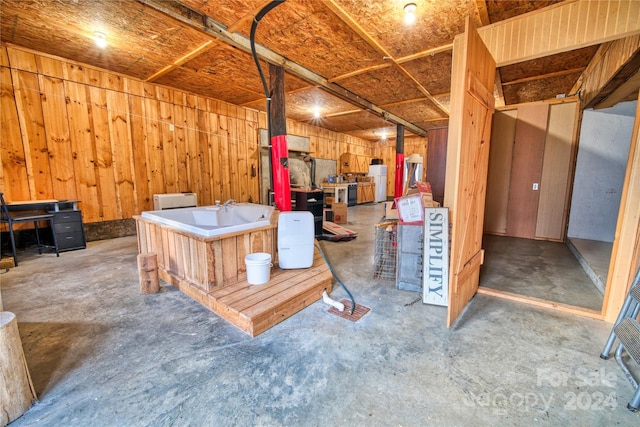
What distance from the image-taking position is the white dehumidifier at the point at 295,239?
2.79 metres

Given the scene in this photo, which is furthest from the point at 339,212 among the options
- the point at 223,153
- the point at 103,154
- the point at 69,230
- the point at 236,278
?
the point at 69,230

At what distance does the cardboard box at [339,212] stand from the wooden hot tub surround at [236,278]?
3.48 m

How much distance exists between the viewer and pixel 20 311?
2.32 meters

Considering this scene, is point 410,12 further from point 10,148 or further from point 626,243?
point 10,148

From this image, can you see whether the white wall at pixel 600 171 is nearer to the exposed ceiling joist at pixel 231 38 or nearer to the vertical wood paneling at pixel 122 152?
the exposed ceiling joist at pixel 231 38

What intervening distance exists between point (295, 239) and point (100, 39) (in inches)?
153

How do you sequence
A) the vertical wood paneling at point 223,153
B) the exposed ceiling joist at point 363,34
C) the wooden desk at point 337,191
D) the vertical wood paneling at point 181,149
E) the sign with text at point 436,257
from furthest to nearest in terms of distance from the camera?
the wooden desk at point 337,191, the vertical wood paneling at point 223,153, the vertical wood paneling at point 181,149, the exposed ceiling joist at point 363,34, the sign with text at point 436,257

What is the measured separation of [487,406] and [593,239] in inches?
180

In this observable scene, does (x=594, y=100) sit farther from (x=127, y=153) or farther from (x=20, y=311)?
(x=127, y=153)

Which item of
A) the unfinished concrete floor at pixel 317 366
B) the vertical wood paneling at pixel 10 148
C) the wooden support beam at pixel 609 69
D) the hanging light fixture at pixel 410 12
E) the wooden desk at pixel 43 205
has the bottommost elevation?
the unfinished concrete floor at pixel 317 366

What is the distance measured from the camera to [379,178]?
11.5m

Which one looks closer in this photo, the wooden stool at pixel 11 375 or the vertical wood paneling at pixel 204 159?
the wooden stool at pixel 11 375

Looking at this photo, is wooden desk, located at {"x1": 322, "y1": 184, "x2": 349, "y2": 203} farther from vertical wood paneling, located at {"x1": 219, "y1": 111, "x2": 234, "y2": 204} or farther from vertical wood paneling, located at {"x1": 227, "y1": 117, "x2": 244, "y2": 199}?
vertical wood paneling, located at {"x1": 219, "y1": 111, "x2": 234, "y2": 204}

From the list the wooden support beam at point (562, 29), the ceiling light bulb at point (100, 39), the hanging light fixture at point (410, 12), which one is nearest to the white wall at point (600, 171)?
the wooden support beam at point (562, 29)
